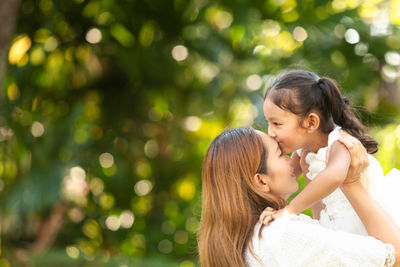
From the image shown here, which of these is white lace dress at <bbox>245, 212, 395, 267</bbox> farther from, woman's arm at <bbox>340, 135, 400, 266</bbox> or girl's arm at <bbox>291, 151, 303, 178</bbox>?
girl's arm at <bbox>291, 151, 303, 178</bbox>

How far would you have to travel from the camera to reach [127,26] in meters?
6.23

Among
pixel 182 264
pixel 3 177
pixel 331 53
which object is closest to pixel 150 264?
pixel 182 264

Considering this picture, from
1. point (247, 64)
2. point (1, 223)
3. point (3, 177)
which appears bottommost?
point (1, 223)

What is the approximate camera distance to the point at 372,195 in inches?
82.4

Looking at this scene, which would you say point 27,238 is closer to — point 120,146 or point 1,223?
point 1,223

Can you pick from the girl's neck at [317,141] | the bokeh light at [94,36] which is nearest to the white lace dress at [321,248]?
the girl's neck at [317,141]

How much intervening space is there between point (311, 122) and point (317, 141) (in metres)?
0.09

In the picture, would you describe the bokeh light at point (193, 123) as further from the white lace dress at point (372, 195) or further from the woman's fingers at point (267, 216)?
the woman's fingers at point (267, 216)

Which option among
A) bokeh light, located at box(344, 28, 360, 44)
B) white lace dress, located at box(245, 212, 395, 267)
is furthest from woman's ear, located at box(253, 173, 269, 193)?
bokeh light, located at box(344, 28, 360, 44)

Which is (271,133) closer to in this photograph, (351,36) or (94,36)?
(351,36)

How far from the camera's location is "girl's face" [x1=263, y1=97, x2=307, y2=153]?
2211mm

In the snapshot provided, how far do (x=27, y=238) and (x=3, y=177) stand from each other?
1172 millimetres

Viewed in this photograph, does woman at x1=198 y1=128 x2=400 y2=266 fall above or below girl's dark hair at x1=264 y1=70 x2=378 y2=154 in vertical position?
below

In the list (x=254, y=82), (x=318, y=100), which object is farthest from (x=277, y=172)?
(x=254, y=82)
